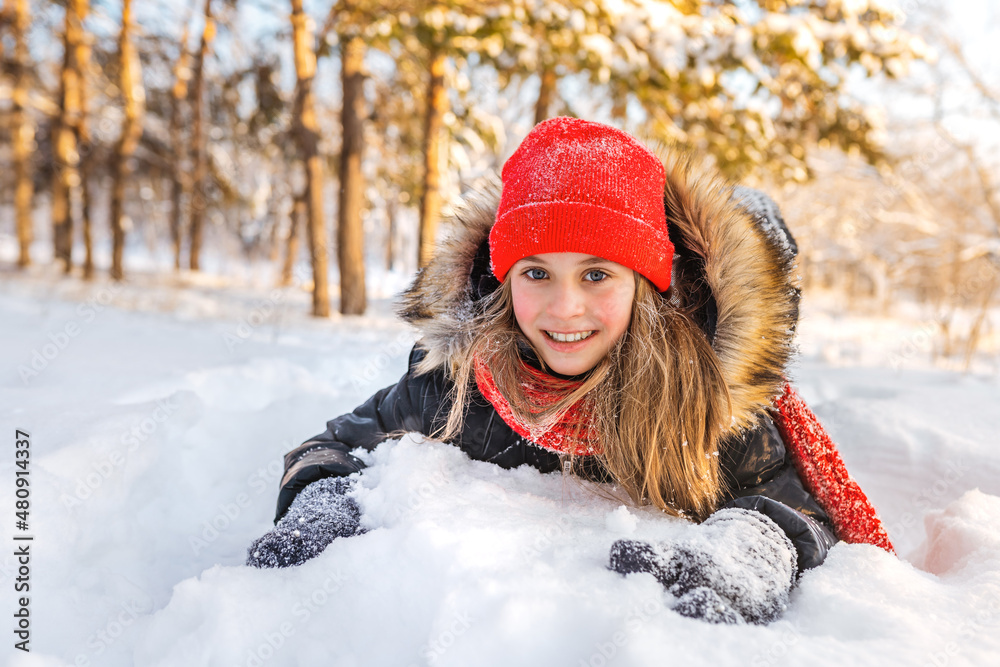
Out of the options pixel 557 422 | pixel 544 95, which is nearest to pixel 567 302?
pixel 557 422

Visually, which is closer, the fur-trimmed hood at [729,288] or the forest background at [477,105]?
the fur-trimmed hood at [729,288]

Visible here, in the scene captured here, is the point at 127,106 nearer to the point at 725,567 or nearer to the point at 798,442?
A: the point at 798,442

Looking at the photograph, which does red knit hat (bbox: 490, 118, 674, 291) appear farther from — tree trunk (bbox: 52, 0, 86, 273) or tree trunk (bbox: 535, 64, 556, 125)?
tree trunk (bbox: 52, 0, 86, 273)

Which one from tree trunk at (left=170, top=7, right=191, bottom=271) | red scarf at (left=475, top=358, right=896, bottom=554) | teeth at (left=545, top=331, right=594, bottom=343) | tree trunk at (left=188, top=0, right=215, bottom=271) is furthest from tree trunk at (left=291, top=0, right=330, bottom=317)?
tree trunk at (left=170, top=7, right=191, bottom=271)

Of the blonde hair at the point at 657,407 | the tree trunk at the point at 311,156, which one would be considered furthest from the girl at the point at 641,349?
the tree trunk at the point at 311,156

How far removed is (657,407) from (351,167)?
6588 millimetres

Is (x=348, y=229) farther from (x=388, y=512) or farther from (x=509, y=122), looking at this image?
(x=509, y=122)

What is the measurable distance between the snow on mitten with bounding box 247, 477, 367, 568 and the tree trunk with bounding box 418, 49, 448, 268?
19.3 ft

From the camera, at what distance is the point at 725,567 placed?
1.11m

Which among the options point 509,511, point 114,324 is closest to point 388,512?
point 509,511

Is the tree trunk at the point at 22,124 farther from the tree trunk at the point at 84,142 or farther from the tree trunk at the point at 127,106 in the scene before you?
the tree trunk at the point at 127,106

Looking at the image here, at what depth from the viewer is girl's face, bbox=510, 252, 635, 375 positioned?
1472 mm

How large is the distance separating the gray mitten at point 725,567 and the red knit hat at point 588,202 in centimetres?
70

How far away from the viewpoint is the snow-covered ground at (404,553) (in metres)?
0.97
